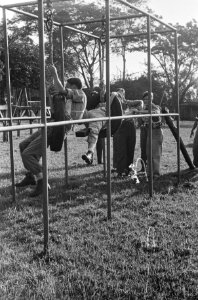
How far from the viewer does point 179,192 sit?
23.3 feet

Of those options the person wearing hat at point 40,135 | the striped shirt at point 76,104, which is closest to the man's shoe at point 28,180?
the person wearing hat at point 40,135

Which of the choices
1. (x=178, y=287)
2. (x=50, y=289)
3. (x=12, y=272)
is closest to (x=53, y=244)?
(x=12, y=272)

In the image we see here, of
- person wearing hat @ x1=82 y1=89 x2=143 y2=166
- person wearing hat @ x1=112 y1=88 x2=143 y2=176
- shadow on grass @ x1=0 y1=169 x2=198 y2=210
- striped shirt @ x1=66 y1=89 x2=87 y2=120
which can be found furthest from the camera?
person wearing hat @ x1=112 y1=88 x2=143 y2=176

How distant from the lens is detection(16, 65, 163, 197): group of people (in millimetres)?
6539

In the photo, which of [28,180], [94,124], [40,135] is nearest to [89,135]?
[94,124]

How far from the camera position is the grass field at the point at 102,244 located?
3375 mm

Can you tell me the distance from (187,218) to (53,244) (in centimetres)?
171

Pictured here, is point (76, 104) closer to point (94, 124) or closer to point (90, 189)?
point (94, 124)

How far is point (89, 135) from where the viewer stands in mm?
7133

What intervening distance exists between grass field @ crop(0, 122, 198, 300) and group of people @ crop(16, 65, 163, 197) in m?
0.44

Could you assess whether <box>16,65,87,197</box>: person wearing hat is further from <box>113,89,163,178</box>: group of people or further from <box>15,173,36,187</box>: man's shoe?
<box>113,89,163,178</box>: group of people

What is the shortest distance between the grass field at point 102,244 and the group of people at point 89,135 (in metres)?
0.44

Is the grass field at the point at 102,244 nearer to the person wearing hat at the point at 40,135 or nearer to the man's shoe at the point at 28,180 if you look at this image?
the man's shoe at the point at 28,180

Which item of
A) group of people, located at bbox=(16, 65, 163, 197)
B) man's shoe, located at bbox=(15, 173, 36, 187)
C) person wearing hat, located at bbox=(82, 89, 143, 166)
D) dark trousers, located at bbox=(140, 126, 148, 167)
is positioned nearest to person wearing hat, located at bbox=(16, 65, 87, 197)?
group of people, located at bbox=(16, 65, 163, 197)
